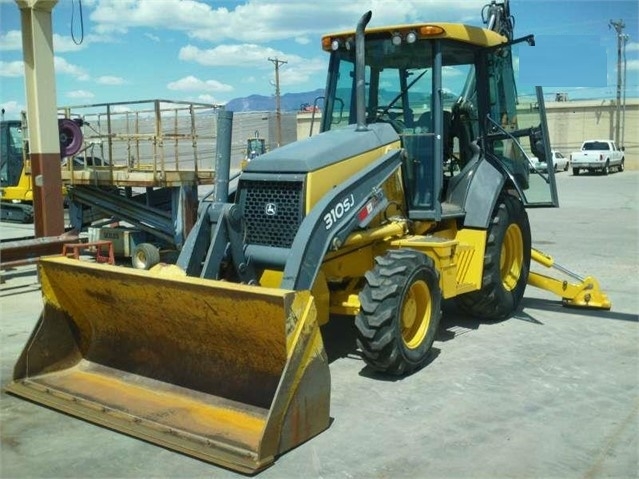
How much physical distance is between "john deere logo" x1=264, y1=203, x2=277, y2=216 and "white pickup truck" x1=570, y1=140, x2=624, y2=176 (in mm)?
35019

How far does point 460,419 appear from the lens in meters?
4.80

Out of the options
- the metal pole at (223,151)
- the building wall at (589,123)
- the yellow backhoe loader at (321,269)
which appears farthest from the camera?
the building wall at (589,123)

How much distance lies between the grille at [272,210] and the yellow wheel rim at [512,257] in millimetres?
3043

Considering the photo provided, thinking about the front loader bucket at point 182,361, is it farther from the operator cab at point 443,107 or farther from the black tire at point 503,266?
the black tire at point 503,266

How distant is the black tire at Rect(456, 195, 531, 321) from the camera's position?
6.99 meters

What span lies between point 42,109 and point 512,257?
22.7 ft

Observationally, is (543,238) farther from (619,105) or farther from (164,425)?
(619,105)

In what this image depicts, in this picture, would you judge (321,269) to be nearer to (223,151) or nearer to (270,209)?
(270,209)

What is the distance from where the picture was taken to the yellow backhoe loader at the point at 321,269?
4430 millimetres

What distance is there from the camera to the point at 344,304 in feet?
19.1

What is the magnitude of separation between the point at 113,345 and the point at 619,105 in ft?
152

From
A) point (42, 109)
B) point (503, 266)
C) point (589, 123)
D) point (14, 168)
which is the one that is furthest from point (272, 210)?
point (589, 123)

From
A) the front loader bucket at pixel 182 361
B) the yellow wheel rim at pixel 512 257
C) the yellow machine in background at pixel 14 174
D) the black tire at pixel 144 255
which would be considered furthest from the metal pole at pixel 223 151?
the yellow machine in background at pixel 14 174

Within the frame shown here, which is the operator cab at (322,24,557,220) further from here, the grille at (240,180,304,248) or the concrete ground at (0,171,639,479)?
the grille at (240,180,304,248)
